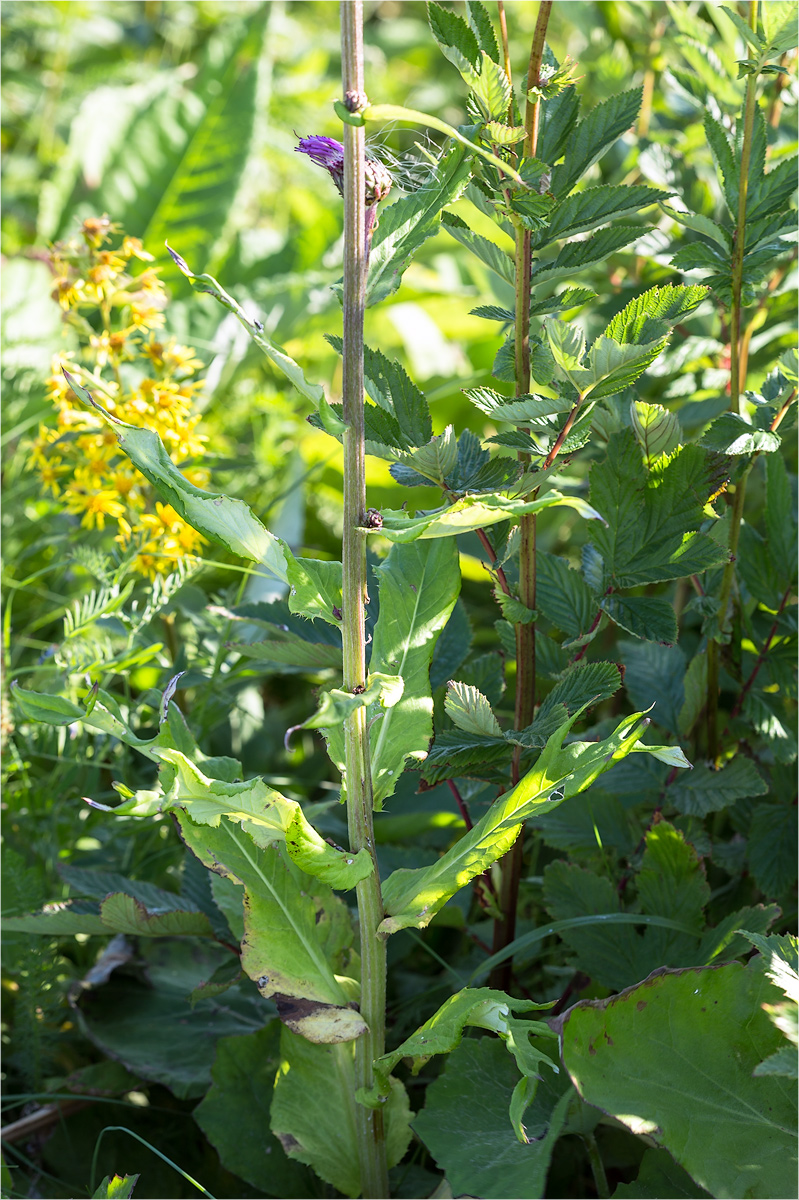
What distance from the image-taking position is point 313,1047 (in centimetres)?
75

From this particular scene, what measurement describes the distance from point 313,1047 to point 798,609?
0.52 m

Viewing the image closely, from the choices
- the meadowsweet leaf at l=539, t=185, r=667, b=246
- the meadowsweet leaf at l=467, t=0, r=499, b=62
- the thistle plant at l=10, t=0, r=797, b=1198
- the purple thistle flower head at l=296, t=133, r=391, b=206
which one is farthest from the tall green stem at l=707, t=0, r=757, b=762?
the purple thistle flower head at l=296, t=133, r=391, b=206

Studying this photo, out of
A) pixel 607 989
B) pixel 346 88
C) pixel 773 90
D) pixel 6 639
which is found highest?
pixel 773 90

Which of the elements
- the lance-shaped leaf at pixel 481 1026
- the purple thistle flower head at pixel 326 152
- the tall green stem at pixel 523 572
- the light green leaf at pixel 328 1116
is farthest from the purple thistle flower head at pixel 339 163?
the light green leaf at pixel 328 1116

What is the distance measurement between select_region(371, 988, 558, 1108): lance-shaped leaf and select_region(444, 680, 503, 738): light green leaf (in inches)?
6.8

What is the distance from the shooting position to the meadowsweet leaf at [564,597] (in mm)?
792

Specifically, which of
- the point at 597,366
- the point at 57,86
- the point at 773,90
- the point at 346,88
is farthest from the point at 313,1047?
the point at 57,86

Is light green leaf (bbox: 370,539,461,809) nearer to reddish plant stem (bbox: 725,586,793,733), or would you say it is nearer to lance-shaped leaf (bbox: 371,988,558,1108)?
lance-shaped leaf (bbox: 371,988,558,1108)

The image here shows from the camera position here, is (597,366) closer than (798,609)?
Yes

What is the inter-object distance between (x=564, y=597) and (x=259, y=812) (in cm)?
32

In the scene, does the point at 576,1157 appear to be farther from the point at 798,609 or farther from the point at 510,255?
the point at 510,255

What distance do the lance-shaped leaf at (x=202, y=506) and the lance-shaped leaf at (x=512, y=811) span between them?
0.21m

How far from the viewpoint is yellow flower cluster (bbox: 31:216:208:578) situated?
1.00 meters

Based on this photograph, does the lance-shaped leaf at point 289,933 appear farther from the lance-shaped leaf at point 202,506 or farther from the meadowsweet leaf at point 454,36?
the meadowsweet leaf at point 454,36
